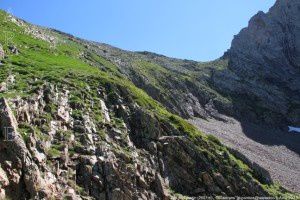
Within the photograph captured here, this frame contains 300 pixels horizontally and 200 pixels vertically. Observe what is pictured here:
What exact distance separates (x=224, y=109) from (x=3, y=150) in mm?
132644

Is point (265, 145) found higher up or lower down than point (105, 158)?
higher up

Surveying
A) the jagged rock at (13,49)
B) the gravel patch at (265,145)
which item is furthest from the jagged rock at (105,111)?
the gravel patch at (265,145)

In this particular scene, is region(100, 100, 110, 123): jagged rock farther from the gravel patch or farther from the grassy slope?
the gravel patch

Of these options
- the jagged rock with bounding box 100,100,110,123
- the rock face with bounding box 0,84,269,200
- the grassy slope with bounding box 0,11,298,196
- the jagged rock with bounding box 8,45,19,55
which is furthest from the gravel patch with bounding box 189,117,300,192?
the jagged rock with bounding box 8,45,19,55

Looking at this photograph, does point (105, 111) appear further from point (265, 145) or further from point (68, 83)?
point (265, 145)

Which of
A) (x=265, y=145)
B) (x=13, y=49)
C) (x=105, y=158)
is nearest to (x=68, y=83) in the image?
(x=105, y=158)

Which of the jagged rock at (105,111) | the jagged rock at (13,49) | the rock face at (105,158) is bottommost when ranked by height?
the rock face at (105,158)

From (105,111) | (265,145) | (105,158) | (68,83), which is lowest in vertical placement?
(105,158)

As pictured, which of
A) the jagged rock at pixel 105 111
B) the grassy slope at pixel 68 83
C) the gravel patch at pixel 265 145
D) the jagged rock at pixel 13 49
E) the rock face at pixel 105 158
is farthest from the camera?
the gravel patch at pixel 265 145

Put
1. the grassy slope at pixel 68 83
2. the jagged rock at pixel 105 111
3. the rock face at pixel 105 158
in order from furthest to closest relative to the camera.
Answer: the grassy slope at pixel 68 83 < the jagged rock at pixel 105 111 < the rock face at pixel 105 158

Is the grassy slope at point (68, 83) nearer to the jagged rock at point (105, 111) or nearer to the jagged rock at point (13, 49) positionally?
the jagged rock at point (13, 49)

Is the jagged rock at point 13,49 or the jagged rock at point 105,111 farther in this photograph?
the jagged rock at point 13,49

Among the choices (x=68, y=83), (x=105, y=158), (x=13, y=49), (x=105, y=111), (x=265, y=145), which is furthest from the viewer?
(x=265, y=145)

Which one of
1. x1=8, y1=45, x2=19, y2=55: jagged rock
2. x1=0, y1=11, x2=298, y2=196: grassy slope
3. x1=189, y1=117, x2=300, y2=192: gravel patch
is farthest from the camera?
x1=189, y1=117, x2=300, y2=192: gravel patch
